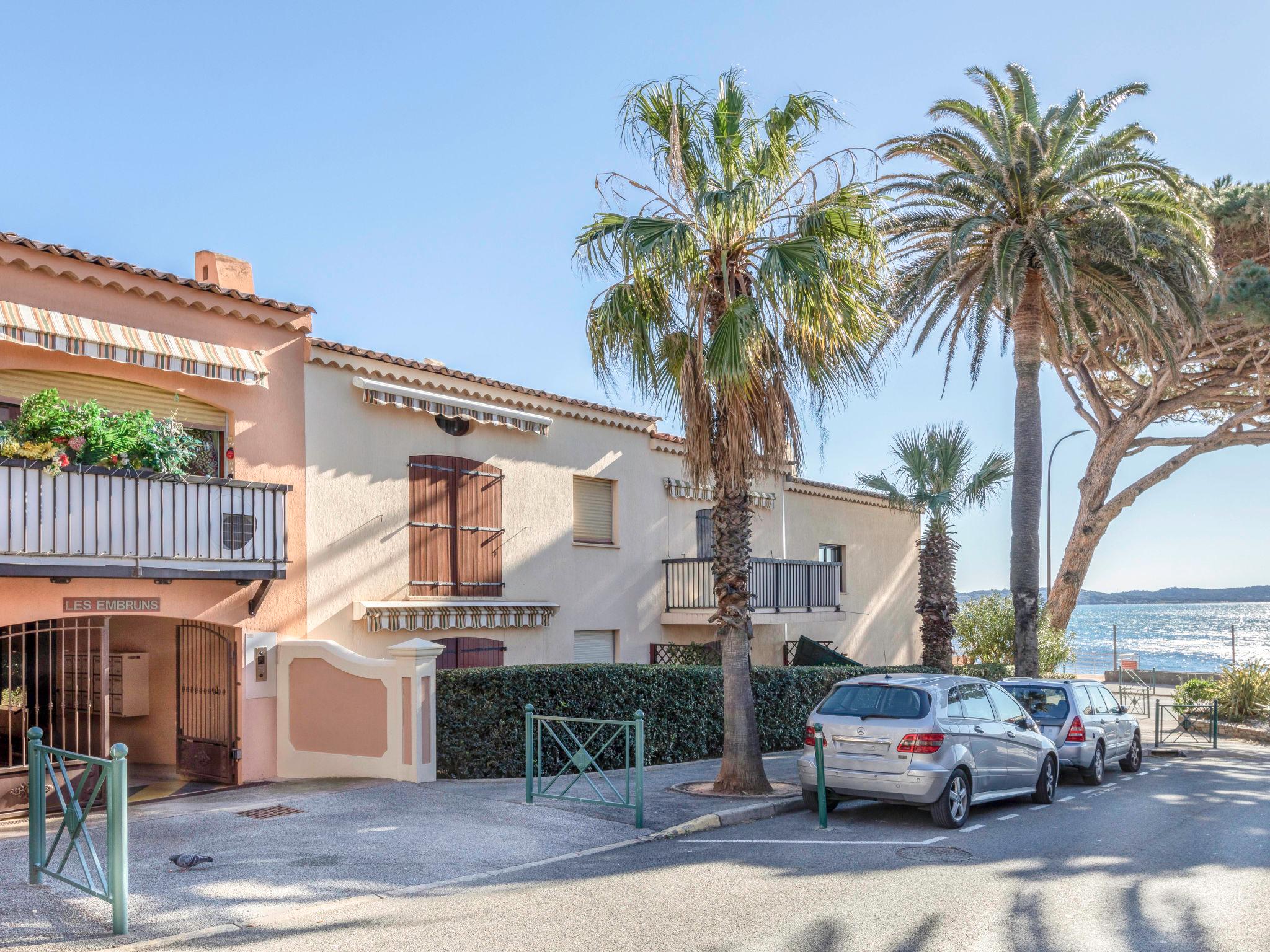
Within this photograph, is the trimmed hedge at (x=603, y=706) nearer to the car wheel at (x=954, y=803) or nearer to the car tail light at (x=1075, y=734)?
the car wheel at (x=954, y=803)

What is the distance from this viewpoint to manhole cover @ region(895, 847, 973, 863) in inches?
386

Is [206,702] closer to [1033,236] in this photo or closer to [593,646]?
[593,646]

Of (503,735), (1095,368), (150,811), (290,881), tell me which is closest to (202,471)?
(150,811)

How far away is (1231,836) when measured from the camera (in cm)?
1127

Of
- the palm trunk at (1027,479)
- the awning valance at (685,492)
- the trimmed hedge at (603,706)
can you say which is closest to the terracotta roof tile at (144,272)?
the trimmed hedge at (603,706)

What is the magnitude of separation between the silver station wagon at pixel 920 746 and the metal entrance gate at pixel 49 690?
8.37 m

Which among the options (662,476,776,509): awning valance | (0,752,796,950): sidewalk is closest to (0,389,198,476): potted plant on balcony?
(0,752,796,950): sidewalk

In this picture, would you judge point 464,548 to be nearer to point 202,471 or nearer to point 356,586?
point 356,586

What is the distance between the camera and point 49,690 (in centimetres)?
1274

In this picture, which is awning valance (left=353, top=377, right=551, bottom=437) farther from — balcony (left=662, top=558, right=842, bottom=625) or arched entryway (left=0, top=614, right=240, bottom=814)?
balcony (left=662, top=558, right=842, bottom=625)

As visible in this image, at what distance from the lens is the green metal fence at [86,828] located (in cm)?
718

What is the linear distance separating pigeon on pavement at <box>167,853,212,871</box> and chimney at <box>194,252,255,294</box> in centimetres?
877

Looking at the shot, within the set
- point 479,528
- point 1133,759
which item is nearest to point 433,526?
point 479,528

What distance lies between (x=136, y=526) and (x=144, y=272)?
3.22 meters
